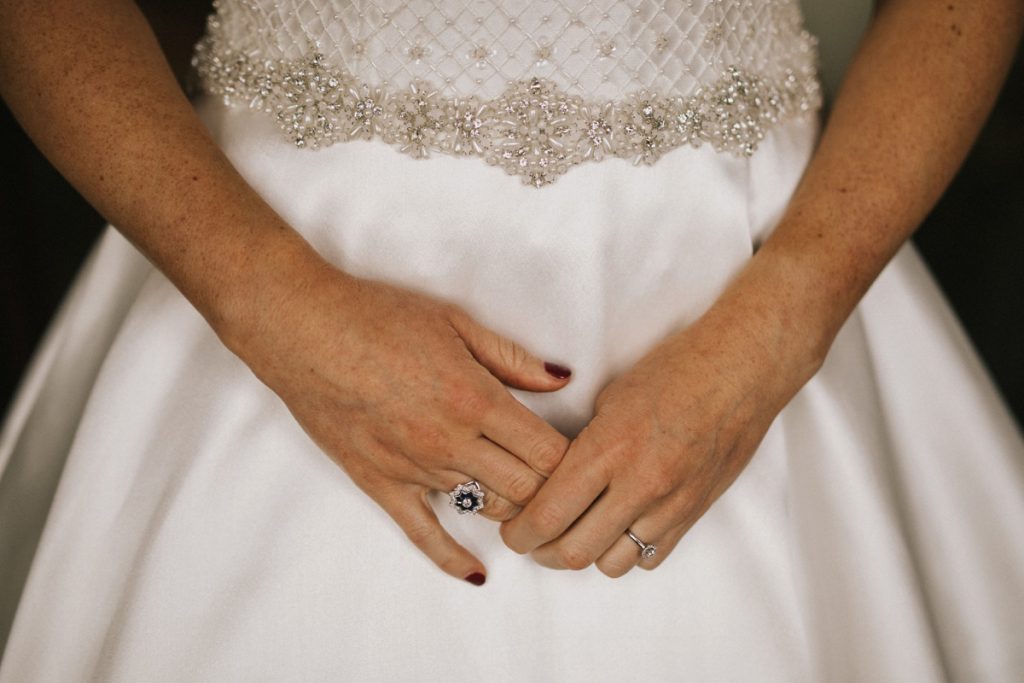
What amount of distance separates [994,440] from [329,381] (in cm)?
78

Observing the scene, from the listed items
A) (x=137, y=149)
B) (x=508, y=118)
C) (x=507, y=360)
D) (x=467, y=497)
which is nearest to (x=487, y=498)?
(x=467, y=497)

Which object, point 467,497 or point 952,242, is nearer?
point 467,497

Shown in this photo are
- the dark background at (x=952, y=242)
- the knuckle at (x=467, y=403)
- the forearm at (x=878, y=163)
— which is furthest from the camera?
the dark background at (x=952, y=242)

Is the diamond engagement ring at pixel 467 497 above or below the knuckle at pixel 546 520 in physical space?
below

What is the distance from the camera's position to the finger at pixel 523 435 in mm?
646

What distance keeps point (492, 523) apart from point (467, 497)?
84 millimetres

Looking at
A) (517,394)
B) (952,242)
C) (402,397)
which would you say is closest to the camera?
(402,397)

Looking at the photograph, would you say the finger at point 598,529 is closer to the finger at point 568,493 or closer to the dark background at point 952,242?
the finger at point 568,493

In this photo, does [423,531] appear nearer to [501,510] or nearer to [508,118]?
[501,510]

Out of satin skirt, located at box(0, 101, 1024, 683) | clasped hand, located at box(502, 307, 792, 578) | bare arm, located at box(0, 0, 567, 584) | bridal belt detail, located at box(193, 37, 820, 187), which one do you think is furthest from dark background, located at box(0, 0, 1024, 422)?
clasped hand, located at box(502, 307, 792, 578)

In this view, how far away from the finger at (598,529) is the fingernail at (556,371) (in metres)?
0.12

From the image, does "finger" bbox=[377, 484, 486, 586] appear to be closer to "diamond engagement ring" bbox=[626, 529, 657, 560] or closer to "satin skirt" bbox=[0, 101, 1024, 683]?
"satin skirt" bbox=[0, 101, 1024, 683]

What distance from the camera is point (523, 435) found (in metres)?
0.65

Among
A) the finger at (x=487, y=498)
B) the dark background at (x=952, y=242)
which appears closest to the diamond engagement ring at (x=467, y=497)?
the finger at (x=487, y=498)
